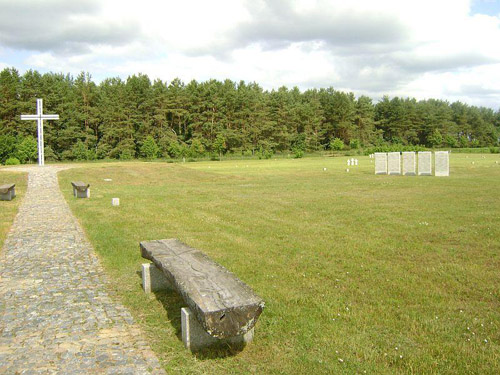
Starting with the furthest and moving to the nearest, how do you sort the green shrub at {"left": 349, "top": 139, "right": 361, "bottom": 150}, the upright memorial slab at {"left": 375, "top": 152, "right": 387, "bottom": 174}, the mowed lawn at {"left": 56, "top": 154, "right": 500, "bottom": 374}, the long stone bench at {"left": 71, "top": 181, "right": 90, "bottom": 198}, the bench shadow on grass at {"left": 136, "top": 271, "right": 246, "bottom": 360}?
1. the green shrub at {"left": 349, "top": 139, "right": 361, "bottom": 150}
2. the upright memorial slab at {"left": 375, "top": 152, "right": 387, "bottom": 174}
3. the long stone bench at {"left": 71, "top": 181, "right": 90, "bottom": 198}
4. the bench shadow on grass at {"left": 136, "top": 271, "right": 246, "bottom": 360}
5. the mowed lawn at {"left": 56, "top": 154, "right": 500, "bottom": 374}

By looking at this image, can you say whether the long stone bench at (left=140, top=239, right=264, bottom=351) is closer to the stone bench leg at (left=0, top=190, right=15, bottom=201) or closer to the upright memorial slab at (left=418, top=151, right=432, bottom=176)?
the stone bench leg at (left=0, top=190, right=15, bottom=201)

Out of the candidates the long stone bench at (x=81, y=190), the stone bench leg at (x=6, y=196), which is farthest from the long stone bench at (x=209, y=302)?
the stone bench leg at (x=6, y=196)

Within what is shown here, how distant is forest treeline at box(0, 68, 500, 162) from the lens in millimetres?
65688

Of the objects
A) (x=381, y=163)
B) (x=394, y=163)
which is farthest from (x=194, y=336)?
(x=381, y=163)

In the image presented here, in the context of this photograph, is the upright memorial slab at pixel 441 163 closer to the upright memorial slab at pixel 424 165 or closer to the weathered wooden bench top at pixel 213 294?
the upright memorial slab at pixel 424 165

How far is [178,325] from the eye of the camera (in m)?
5.34

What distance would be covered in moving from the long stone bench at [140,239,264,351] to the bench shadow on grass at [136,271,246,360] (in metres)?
0.06

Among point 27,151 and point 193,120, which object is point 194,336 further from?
point 193,120

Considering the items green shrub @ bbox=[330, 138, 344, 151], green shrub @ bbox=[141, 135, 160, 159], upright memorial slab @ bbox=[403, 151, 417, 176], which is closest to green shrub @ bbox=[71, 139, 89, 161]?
green shrub @ bbox=[141, 135, 160, 159]

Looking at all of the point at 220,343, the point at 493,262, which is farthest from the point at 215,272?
the point at 493,262

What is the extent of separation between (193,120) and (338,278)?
246ft

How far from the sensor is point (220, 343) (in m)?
4.78

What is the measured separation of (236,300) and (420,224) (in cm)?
853

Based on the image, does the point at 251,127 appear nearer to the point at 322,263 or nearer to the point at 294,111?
the point at 294,111
